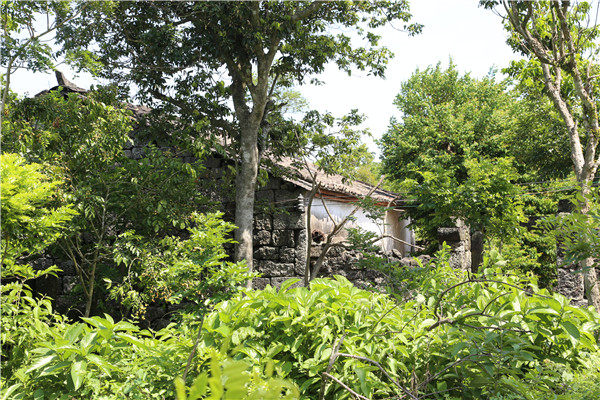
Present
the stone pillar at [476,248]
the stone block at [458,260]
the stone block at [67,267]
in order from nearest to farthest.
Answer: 1. the stone block at [458,260]
2. the stone pillar at [476,248]
3. the stone block at [67,267]

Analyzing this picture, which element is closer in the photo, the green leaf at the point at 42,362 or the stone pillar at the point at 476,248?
the green leaf at the point at 42,362

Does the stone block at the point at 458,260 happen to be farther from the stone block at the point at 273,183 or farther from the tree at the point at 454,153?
the stone block at the point at 273,183

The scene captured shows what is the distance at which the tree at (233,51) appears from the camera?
27.6 feet

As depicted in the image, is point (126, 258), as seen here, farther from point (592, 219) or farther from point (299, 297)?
→ point (592, 219)

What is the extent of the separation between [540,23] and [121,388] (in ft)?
33.2

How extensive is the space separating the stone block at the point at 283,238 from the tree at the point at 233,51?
830 millimetres

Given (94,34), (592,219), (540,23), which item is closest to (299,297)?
(592,219)

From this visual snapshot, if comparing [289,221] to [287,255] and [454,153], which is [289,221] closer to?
[287,255]

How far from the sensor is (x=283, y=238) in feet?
31.5

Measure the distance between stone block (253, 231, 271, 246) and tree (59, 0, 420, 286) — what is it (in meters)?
0.77

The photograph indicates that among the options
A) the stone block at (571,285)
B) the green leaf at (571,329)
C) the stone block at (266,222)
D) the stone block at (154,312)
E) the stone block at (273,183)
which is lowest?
the stone block at (154,312)

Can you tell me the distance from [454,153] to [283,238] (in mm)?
8594

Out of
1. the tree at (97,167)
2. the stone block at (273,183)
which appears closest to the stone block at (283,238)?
the stone block at (273,183)

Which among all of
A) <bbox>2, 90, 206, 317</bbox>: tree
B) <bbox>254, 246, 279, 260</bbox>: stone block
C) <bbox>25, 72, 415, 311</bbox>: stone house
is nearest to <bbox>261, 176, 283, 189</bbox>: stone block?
<bbox>25, 72, 415, 311</bbox>: stone house
